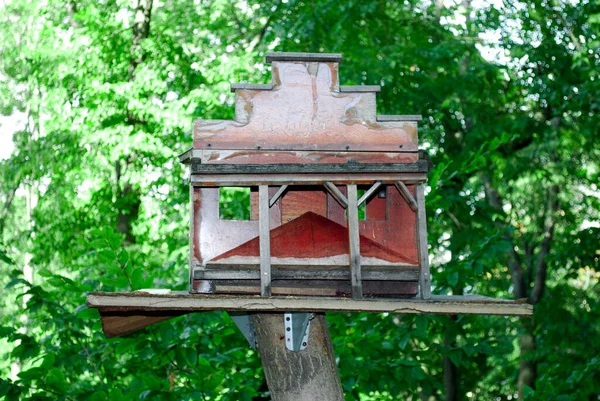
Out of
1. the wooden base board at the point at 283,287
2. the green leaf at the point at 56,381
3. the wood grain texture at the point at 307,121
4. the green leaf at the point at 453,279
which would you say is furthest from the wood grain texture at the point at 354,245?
the green leaf at the point at 56,381

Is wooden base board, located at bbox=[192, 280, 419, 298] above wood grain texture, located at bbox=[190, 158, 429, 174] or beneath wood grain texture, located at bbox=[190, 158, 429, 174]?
beneath

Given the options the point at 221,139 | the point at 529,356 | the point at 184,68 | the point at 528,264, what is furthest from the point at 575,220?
the point at 221,139

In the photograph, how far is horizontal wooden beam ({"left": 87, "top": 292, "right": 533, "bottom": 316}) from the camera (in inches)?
106

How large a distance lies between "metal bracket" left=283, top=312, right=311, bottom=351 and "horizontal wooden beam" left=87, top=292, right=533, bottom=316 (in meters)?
0.51

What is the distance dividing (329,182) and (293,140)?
0.88 ft

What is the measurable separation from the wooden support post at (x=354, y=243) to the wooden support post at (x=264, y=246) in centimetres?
31

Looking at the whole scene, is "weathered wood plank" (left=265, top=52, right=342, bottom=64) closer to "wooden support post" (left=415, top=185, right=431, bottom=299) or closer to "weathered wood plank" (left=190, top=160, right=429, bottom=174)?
"weathered wood plank" (left=190, top=160, right=429, bottom=174)

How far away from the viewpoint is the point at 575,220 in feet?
38.8

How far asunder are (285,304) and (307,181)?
0.51 meters

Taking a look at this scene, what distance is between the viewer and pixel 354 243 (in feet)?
9.60

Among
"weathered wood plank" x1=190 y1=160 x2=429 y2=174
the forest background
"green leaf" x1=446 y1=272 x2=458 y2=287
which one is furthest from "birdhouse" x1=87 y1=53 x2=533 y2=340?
the forest background

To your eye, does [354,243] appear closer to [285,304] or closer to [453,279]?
[285,304]

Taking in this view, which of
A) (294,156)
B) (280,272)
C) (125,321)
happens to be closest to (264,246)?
(280,272)

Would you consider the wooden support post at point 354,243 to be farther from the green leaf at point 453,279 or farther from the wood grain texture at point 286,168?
the green leaf at point 453,279
